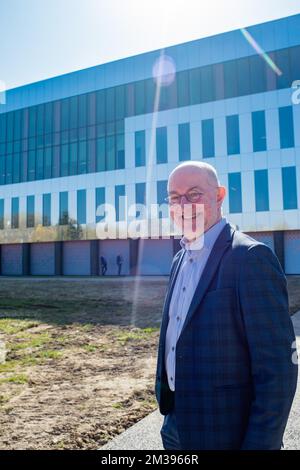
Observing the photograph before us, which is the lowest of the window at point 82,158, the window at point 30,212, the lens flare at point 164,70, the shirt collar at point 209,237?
the shirt collar at point 209,237

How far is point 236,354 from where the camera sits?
181 centimetres

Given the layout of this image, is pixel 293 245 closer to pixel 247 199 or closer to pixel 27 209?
pixel 247 199

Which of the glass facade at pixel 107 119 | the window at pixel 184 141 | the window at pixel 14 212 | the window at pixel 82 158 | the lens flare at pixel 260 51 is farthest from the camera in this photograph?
the window at pixel 14 212

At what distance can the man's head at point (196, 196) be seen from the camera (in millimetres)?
2102

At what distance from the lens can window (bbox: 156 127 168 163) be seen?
30.1 m

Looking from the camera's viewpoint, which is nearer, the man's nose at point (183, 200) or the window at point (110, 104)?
the man's nose at point (183, 200)

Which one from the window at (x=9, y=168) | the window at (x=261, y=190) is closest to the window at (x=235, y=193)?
the window at (x=261, y=190)

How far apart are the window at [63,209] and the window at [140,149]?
23.9 feet

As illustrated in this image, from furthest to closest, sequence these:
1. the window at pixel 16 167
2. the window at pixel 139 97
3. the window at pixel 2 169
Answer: the window at pixel 2 169 → the window at pixel 16 167 → the window at pixel 139 97

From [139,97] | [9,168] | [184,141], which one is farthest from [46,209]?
[184,141]

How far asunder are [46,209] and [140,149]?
33.8ft

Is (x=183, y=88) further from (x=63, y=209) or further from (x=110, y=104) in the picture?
(x=63, y=209)

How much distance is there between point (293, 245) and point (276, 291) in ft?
90.7

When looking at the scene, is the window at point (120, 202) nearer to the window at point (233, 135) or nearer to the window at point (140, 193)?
the window at point (140, 193)
